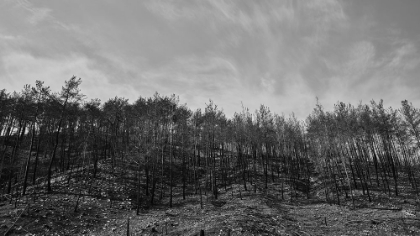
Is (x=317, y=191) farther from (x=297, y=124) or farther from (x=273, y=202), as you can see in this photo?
(x=297, y=124)

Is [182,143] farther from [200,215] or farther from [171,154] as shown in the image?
[200,215]

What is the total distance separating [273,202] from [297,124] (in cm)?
2471

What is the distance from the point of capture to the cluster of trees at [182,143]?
28.6 metres

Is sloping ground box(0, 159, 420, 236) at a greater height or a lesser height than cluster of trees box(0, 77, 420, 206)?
lesser

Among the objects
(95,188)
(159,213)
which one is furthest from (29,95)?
(159,213)

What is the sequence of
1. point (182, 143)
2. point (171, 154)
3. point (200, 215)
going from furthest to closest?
point (182, 143), point (171, 154), point (200, 215)

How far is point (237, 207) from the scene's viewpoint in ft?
83.5

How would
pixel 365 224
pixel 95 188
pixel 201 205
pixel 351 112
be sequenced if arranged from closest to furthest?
1. pixel 365 224
2. pixel 201 205
3. pixel 95 188
4. pixel 351 112

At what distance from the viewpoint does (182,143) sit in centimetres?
3809

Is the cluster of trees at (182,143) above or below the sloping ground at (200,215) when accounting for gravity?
above

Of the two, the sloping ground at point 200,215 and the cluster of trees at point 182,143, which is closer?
the sloping ground at point 200,215

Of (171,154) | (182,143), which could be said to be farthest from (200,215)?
(182,143)

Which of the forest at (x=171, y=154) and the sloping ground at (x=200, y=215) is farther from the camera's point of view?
the forest at (x=171, y=154)

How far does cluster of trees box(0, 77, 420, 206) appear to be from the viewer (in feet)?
93.8
